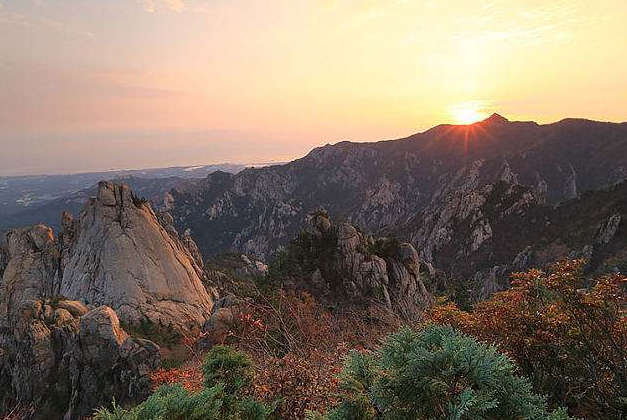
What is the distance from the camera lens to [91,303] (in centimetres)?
3725

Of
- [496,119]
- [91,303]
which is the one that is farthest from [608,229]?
[496,119]

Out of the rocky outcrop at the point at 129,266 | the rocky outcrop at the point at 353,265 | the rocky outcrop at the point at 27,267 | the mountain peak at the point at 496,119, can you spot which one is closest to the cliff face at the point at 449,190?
the mountain peak at the point at 496,119

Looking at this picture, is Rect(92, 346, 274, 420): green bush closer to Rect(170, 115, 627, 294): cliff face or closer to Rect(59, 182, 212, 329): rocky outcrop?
Rect(59, 182, 212, 329): rocky outcrop

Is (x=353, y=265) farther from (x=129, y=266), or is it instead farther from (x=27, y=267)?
(x=27, y=267)

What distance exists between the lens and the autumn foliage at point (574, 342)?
7.88 meters

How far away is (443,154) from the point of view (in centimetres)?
17488

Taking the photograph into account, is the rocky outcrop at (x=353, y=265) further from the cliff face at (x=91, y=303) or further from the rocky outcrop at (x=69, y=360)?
the rocky outcrop at (x=69, y=360)

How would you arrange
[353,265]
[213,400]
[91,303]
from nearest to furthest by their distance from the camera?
[213,400] → [91,303] → [353,265]

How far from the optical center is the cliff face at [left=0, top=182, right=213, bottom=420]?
1025 inches

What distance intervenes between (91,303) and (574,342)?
4082 cm

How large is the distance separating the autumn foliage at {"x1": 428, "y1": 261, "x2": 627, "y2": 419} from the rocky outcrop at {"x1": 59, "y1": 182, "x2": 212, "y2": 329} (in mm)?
32375

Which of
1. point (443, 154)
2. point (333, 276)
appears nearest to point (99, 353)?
point (333, 276)

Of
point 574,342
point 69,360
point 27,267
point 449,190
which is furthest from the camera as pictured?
point 449,190

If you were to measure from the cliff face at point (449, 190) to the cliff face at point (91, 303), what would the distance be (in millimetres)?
59903
